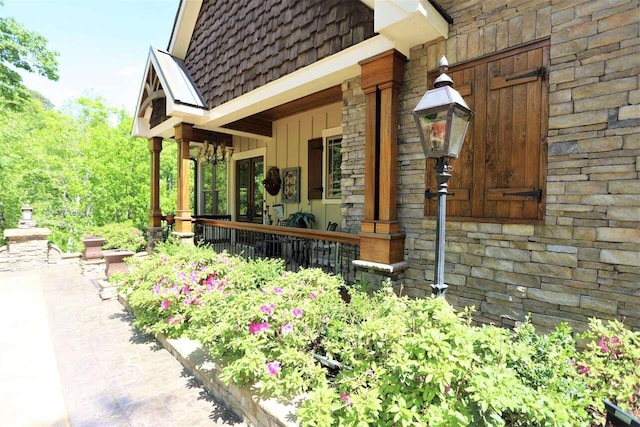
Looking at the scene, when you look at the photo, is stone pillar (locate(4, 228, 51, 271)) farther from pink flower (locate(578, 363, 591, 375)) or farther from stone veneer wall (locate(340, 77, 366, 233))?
pink flower (locate(578, 363, 591, 375))

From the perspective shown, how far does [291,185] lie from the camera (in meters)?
6.89

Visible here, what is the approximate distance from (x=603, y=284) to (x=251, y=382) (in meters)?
2.66

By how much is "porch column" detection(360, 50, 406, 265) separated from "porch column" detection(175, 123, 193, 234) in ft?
13.5

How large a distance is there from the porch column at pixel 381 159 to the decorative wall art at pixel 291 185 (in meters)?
3.45

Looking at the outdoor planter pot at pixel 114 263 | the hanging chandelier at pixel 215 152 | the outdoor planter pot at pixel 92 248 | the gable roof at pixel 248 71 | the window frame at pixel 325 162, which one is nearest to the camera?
the gable roof at pixel 248 71

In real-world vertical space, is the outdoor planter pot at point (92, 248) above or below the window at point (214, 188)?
below

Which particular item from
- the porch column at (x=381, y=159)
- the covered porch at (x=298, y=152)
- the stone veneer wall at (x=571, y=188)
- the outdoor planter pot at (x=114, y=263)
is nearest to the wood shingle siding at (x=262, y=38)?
the covered porch at (x=298, y=152)

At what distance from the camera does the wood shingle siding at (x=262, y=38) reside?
3.66 m

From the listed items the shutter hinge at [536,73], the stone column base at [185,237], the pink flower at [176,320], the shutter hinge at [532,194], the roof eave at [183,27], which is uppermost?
the roof eave at [183,27]

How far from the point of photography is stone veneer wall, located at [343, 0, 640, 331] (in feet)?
7.29

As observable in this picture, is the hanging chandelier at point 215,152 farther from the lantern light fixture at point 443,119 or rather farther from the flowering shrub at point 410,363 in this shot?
the lantern light fixture at point 443,119

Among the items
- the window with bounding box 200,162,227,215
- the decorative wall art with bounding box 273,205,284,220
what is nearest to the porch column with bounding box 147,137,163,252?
the window with bounding box 200,162,227,215

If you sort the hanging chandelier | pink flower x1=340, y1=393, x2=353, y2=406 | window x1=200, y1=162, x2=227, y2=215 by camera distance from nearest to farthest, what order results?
pink flower x1=340, y1=393, x2=353, y2=406, the hanging chandelier, window x1=200, y1=162, x2=227, y2=215

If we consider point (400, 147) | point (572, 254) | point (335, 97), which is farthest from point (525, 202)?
point (335, 97)
